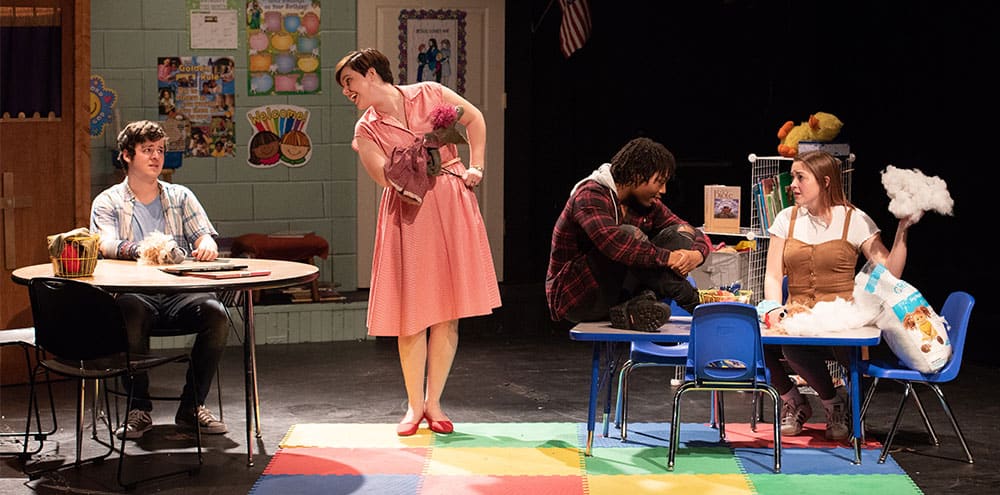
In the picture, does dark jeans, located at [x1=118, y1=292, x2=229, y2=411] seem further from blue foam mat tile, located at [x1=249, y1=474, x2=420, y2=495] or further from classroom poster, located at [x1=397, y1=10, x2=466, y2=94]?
classroom poster, located at [x1=397, y1=10, x2=466, y2=94]

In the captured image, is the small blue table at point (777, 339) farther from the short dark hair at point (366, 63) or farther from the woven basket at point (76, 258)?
the woven basket at point (76, 258)

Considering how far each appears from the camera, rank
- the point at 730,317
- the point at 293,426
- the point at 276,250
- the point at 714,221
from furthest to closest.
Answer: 1. the point at 276,250
2. the point at 714,221
3. the point at 293,426
4. the point at 730,317

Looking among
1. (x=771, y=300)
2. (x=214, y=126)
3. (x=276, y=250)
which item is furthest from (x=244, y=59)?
(x=771, y=300)

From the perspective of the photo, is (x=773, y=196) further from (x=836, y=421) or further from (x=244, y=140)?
(x=244, y=140)

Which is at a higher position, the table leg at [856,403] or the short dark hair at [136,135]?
the short dark hair at [136,135]

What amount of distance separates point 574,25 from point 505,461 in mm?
4331

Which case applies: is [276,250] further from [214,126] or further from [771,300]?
[771,300]

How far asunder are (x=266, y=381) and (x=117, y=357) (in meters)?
1.75

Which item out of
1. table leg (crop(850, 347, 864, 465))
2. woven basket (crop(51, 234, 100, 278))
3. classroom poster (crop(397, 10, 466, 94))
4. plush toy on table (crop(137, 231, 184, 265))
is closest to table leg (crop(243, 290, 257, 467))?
plush toy on table (crop(137, 231, 184, 265))

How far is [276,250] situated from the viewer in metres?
8.05

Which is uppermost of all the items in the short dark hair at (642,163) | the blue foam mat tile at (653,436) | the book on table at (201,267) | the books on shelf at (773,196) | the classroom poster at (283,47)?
the classroom poster at (283,47)

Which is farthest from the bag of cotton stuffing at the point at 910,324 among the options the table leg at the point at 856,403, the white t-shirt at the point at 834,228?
the white t-shirt at the point at 834,228

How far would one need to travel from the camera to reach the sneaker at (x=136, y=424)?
557cm

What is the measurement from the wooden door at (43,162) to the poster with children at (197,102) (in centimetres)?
158
